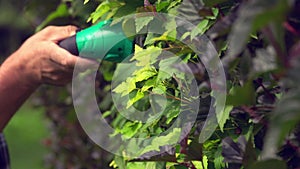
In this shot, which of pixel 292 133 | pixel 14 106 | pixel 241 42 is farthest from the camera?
pixel 14 106

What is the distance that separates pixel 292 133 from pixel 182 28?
484 millimetres

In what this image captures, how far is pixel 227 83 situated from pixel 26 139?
29.4 ft

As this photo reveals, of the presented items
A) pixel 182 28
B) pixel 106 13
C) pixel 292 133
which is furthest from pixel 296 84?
pixel 106 13

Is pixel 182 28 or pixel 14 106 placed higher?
pixel 182 28

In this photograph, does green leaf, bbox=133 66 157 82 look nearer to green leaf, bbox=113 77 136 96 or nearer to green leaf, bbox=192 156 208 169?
green leaf, bbox=113 77 136 96

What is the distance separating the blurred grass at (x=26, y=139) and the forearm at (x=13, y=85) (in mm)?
4755

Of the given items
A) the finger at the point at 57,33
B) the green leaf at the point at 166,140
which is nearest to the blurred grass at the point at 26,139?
the finger at the point at 57,33

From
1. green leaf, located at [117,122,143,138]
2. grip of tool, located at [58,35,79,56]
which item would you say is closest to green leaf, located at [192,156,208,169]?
green leaf, located at [117,122,143,138]

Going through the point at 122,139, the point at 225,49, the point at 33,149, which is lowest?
the point at 33,149

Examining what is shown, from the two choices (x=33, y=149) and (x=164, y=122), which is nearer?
(x=164, y=122)

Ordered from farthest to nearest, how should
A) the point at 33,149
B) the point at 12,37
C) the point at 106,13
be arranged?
the point at 12,37 → the point at 33,149 → the point at 106,13

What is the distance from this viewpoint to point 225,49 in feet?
6.25

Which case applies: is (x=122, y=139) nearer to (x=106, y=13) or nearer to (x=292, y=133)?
(x=106, y=13)

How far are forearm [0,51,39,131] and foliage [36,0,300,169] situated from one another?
78cm
